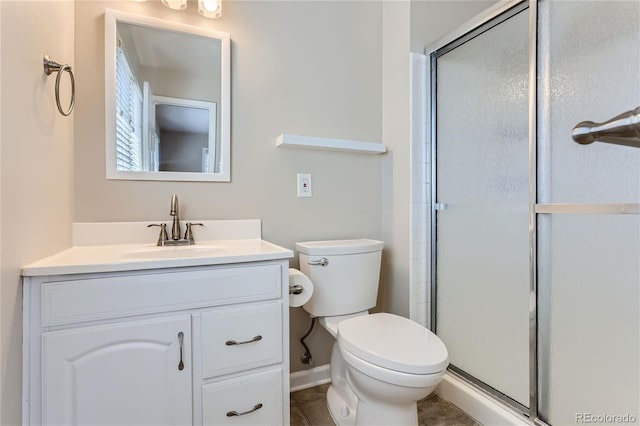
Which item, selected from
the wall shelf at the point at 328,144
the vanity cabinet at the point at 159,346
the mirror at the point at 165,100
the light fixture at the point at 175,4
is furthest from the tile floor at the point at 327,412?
the light fixture at the point at 175,4

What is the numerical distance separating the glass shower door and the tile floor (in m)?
0.35

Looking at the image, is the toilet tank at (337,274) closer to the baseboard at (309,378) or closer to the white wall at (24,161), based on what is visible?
the baseboard at (309,378)

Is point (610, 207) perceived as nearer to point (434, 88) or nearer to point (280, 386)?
point (434, 88)

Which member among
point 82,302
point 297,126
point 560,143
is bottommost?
point 82,302

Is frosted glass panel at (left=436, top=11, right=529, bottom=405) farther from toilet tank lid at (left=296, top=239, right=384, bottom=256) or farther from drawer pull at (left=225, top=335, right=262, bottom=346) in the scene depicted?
drawer pull at (left=225, top=335, right=262, bottom=346)

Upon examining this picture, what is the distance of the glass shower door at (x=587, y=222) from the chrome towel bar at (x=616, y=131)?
32.2 inches

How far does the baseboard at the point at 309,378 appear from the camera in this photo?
1622 mm

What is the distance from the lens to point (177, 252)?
117cm

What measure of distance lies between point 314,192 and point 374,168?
39cm

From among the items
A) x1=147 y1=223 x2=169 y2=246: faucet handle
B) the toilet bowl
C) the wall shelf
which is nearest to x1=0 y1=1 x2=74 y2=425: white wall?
x1=147 y1=223 x2=169 y2=246: faucet handle

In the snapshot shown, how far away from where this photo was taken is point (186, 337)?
1.01 metres

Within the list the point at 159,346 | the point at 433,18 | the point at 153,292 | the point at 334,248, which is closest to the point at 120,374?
the point at 159,346

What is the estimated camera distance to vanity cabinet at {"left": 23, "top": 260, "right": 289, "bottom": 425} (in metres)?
0.87

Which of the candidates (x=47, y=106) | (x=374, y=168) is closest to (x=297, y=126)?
(x=374, y=168)
